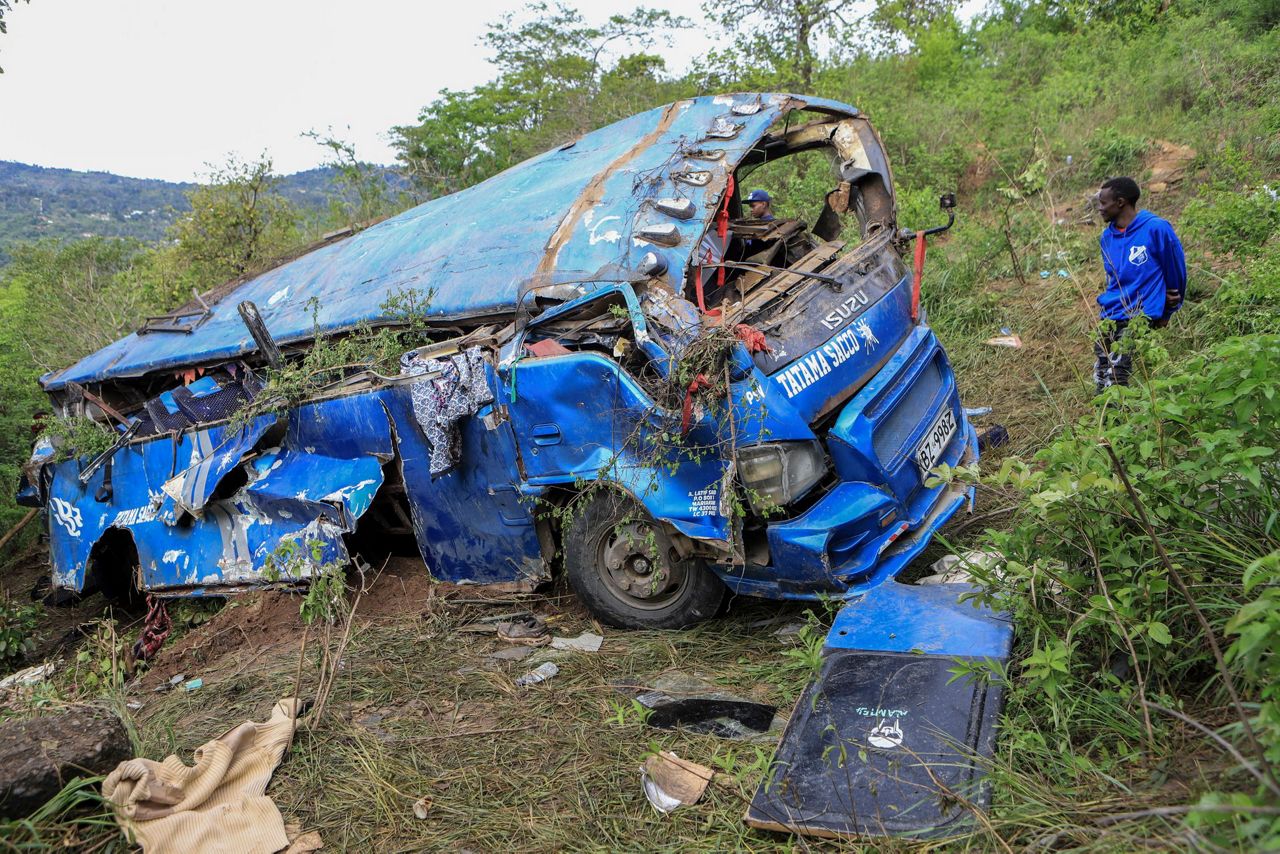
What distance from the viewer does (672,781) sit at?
3076 mm

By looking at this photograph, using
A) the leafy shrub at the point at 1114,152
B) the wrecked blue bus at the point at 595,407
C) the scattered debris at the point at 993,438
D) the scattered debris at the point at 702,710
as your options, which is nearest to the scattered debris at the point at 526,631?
the wrecked blue bus at the point at 595,407

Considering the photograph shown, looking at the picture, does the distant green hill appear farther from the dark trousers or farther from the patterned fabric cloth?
the dark trousers

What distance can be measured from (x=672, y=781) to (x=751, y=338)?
1.83 metres

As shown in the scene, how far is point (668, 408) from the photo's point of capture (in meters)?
3.75

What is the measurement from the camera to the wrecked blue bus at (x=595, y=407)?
12.5 ft

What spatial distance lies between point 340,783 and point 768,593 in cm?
196

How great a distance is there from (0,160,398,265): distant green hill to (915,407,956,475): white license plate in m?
44.9

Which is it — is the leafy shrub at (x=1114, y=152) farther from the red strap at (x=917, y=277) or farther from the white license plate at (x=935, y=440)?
the white license plate at (x=935, y=440)

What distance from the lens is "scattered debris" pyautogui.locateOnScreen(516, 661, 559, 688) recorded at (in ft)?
13.3

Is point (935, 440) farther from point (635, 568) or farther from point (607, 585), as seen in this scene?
point (607, 585)

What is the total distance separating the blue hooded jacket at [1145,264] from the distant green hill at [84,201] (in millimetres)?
44953

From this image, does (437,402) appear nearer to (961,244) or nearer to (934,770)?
(934,770)

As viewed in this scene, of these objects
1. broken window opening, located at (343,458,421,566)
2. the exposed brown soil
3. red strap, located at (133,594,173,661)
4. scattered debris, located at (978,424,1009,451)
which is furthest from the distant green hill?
scattered debris, located at (978,424,1009,451)

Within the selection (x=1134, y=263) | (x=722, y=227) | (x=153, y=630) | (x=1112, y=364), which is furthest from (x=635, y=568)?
(x=153, y=630)
